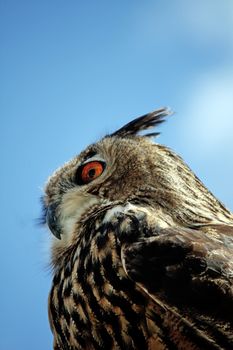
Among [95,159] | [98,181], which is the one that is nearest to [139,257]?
[98,181]

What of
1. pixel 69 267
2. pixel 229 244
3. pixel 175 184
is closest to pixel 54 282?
pixel 69 267

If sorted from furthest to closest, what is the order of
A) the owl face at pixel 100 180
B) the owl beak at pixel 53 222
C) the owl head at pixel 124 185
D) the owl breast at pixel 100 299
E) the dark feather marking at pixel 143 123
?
the dark feather marking at pixel 143 123, the owl beak at pixel 53 222, the owl face at pixel 100 180, the owl head at pixel 124 185, the owl breast at pixel 100 299

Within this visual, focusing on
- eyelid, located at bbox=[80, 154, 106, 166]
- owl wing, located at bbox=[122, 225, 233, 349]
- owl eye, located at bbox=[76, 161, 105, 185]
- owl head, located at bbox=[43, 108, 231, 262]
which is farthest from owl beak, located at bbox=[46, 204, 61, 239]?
owl wing, located at bbox=[122, 225, 233, 349]

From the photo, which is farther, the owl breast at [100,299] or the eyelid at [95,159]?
the eyelid at [95,159]

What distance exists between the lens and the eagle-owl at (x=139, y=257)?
173 cm

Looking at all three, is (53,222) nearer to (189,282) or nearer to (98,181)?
(98,181)

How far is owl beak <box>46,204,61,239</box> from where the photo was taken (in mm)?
2900

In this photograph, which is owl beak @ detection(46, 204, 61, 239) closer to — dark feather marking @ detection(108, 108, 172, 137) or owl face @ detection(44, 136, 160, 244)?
owl face @ detection(44, 136, 160, 244)

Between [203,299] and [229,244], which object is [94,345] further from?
[229,244]

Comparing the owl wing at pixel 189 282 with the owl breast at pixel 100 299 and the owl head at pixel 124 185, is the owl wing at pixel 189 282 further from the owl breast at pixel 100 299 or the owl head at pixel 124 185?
the owl head at pixel 124 185

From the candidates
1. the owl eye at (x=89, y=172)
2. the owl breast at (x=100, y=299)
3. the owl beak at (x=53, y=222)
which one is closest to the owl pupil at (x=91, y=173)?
the owl eye at (x=89, y=172)

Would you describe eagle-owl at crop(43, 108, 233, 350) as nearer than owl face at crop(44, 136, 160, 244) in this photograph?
Yes

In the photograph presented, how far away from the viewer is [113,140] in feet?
11.0

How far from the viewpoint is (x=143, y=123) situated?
3533 mm
